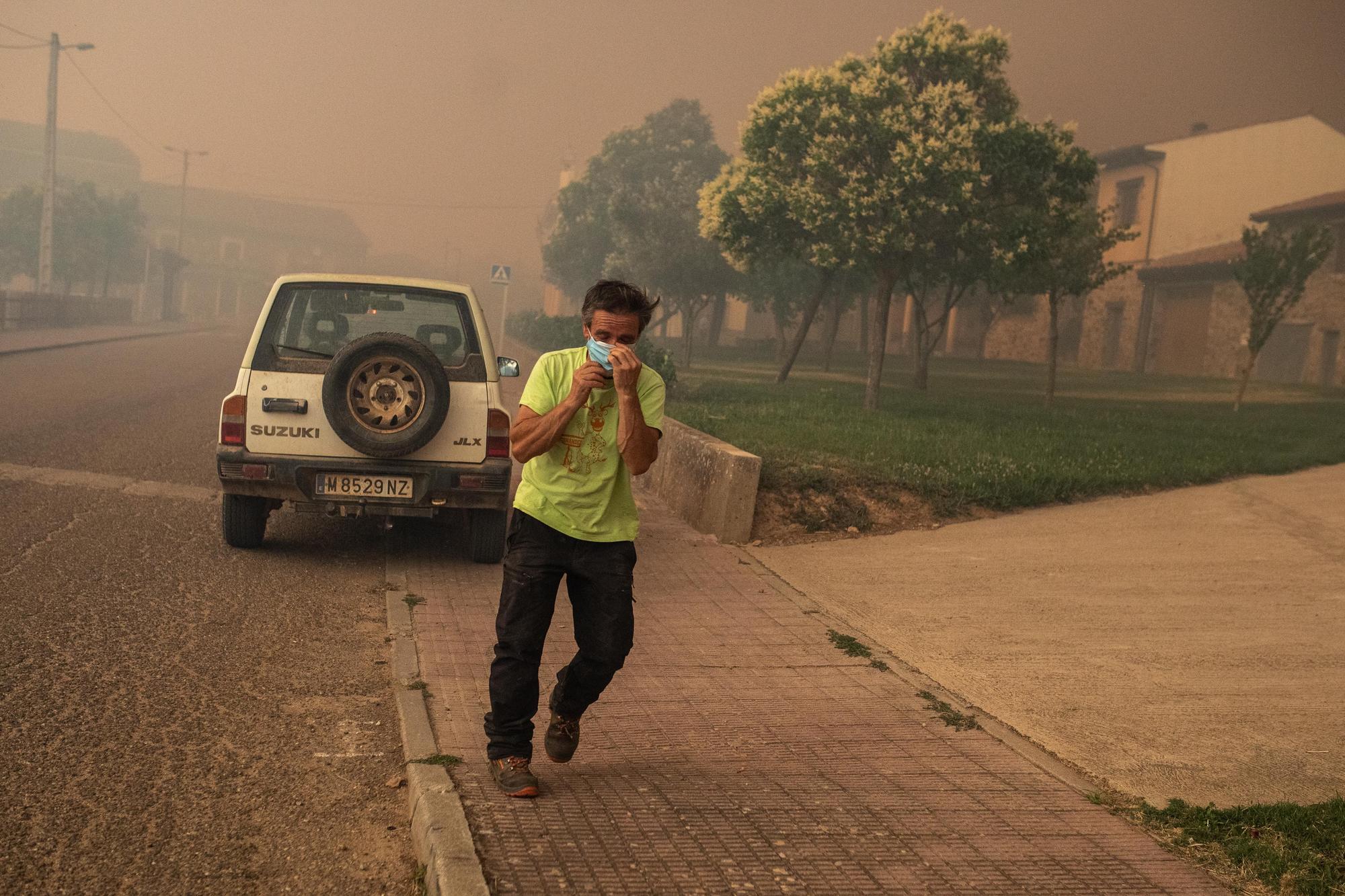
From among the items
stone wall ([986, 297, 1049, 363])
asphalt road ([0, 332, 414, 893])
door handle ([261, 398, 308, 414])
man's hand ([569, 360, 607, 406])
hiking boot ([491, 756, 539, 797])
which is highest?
stone wall ([986, 297, 1049, 363])

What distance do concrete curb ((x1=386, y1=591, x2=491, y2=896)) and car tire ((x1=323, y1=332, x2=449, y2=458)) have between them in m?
2.24

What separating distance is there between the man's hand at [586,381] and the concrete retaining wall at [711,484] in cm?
489

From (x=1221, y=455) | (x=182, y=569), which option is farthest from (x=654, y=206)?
(x=182, y=569)

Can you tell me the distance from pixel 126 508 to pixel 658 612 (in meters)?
4.25

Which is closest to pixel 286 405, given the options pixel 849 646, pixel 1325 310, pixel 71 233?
pixel 849 646

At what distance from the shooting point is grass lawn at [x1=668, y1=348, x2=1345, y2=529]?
35.4ft

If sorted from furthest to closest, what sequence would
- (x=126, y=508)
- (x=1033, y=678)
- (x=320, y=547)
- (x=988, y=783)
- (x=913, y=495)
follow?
(x=913, y=495) < (x=126, y=508) < (x=320, y=547) < (x=1033, y=678) < (x=988, y=783)

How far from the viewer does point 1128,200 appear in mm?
45250

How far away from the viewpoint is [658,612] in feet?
22.2

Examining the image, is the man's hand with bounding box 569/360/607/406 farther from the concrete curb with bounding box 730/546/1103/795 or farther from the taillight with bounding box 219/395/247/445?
the taillight with bounding box 219/395/247/445

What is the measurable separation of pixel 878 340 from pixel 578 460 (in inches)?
670

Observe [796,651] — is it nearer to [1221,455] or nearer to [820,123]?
[1221,455]

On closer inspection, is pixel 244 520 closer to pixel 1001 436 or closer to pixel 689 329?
pixel 1001 436

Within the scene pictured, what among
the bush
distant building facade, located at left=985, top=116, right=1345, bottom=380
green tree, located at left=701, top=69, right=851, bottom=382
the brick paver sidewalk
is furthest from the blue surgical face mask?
distant building facade, located at left=985, top=116, right=1345, bottom=380
